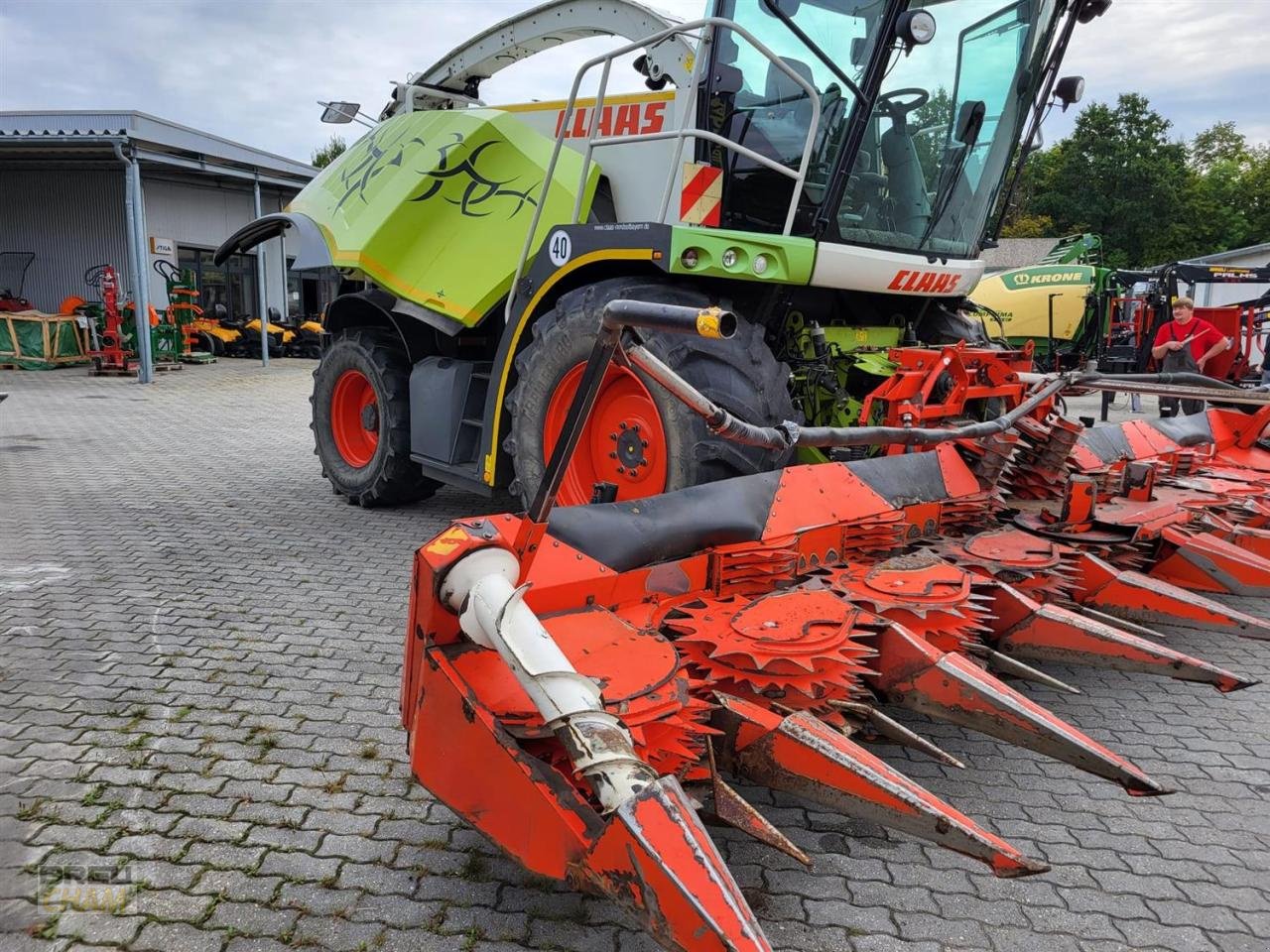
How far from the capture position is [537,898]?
2.12 m

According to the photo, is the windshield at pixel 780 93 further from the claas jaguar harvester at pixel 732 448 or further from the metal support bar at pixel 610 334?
the metal support bar at pixel 610 334

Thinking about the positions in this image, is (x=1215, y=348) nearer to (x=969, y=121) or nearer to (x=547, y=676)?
(x=969, y=121)

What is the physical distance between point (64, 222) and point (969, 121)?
21572mm

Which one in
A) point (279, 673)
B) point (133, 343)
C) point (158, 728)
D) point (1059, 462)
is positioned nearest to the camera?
point (158, 728)

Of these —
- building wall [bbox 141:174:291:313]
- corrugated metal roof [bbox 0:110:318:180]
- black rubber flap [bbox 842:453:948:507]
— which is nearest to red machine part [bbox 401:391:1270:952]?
black rubber flap [bbox 842:453:948:507]

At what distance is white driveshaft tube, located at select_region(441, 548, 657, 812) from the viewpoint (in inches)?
64.0

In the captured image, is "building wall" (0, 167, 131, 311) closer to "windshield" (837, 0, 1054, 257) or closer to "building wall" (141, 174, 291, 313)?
"building wall" (141, 174, 291, 313)

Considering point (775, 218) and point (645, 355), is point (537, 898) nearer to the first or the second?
point (645, 355)

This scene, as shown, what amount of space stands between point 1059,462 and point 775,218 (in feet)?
5.46

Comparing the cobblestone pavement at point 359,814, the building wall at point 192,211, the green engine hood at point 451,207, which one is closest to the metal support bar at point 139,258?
the building wall at point 192,211

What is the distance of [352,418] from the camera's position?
6.49 meters

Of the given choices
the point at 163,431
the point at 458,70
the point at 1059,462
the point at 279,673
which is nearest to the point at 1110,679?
the point at 1059,462

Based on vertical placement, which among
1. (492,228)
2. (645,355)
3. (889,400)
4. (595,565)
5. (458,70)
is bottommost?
(595,565)

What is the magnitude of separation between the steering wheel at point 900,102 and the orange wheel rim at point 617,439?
170cm
